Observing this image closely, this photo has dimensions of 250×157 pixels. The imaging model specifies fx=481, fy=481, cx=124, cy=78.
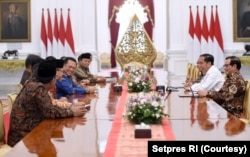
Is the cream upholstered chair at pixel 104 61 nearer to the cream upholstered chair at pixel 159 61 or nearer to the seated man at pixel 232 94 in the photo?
the cream upholstered chair at pixel 159 61

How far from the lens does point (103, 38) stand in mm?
13117

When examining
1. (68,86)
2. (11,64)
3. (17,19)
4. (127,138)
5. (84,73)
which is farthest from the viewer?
(17,19)

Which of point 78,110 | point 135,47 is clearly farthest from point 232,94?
point 135,47

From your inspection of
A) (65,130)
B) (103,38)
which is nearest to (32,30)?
(103,38)

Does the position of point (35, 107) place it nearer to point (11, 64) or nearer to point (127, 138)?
point (127, 138)

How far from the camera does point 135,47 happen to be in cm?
1242

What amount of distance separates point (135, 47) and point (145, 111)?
889cm

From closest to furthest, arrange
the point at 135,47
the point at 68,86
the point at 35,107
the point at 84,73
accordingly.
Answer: the point at 35,107, the point at 68,86, the point at 84,73, the point at 135,47

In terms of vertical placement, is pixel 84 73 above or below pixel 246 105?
above

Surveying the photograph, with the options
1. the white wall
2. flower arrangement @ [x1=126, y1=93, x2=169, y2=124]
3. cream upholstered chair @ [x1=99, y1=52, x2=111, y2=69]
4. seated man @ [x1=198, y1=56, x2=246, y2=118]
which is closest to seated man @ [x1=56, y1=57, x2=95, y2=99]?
seated man @ [x1=198, y1=56, x2=246, y2=118]

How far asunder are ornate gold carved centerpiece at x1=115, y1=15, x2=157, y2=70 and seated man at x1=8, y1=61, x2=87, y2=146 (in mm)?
8031

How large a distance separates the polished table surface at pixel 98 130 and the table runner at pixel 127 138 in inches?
1.9

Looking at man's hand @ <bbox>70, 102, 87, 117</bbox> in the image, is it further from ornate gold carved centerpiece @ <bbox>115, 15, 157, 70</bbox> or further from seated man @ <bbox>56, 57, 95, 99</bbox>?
ornate gold carved centerpiece @ <bbox>115, 15, 157, 70</bbox>

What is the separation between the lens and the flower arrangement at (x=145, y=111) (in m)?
3.61
